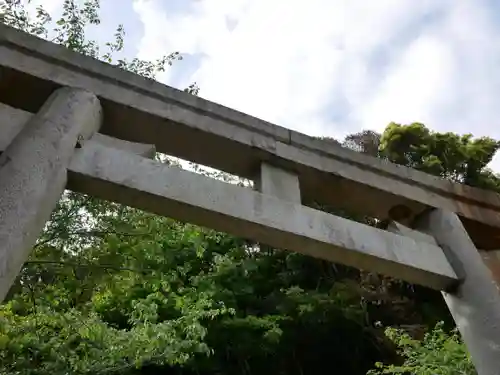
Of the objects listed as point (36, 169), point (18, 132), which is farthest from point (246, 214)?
point (18, 132)

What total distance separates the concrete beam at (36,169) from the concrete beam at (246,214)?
0.10 m

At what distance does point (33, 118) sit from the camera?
2.16 meters

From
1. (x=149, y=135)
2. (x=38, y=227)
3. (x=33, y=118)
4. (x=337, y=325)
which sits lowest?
(x=38, y=227)

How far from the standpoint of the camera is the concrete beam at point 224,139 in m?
2.45

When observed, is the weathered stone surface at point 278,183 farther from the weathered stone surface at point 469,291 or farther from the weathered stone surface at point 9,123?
the weathered stone surface at point 9,123

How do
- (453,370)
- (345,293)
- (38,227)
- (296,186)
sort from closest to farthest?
(38,227) → (296,186) → (453,370) → (345,293)

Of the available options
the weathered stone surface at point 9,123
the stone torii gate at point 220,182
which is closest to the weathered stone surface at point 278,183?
the stone torii gate at point 220,182

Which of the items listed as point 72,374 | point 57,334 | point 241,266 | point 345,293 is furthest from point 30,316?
point 345,293

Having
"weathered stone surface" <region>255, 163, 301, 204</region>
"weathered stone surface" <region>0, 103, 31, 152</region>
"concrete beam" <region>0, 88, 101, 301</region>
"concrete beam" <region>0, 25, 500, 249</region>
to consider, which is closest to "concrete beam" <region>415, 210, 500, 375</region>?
"concrete beam" <region>0, 25, 500, 249</region>

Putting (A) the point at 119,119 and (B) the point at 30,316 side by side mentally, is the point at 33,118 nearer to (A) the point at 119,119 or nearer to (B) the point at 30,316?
(A) the point at 119,119

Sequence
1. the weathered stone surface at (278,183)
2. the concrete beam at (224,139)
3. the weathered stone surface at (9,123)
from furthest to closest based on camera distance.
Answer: the weathered stone surface at (278,183) < the concrete beam at (224,139) < the weathered stone surface at (9,123)

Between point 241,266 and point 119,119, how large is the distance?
6.03m

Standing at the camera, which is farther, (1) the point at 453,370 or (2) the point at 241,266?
(2) the point at 241,266

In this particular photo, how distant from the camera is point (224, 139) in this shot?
269cm
